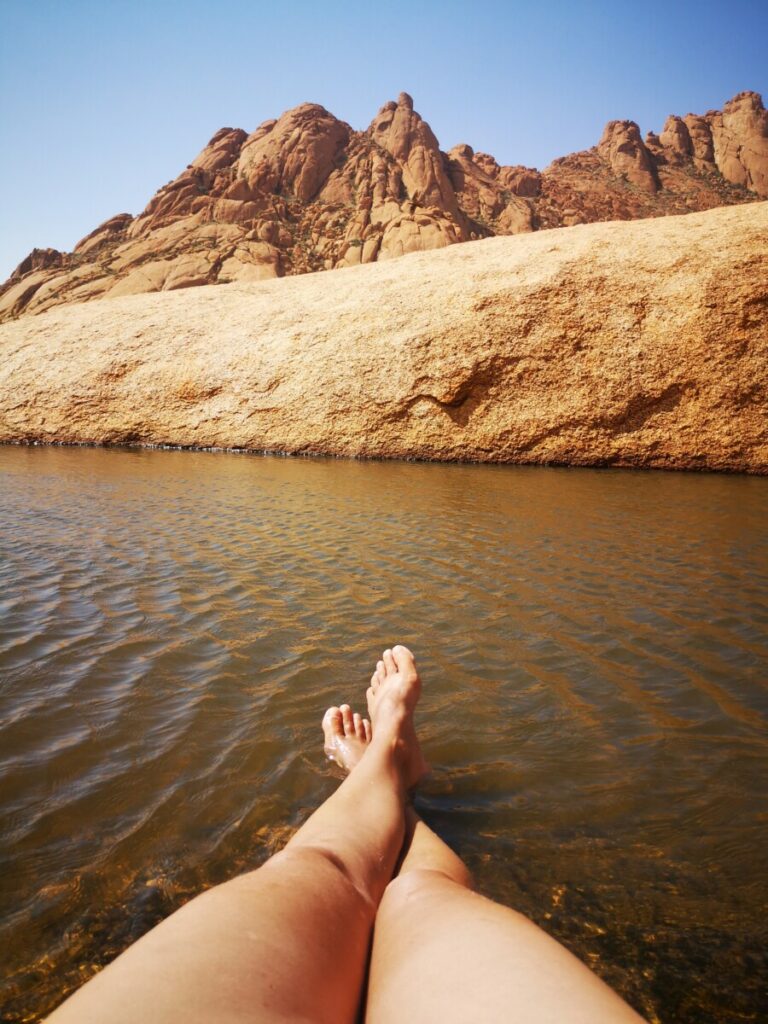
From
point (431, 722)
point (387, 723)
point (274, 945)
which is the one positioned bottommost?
point (431, 722)

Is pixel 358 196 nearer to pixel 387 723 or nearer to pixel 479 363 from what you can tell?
pixel 479 363

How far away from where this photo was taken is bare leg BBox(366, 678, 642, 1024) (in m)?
0.80

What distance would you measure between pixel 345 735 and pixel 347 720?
71mm

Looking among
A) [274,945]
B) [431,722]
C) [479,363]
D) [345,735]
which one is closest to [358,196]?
[479,363]

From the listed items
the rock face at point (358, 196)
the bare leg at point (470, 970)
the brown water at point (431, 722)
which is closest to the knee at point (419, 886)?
the bare leg at point (470, 970)

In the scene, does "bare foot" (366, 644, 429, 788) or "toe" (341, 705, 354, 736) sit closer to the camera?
"bare foot" (366, 644, 429, 788)

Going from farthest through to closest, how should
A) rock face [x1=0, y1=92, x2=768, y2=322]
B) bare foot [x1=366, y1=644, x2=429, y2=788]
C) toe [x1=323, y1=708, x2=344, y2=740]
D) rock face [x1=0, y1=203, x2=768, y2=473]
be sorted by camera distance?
rock face [x1=0, y1=92, x2=768, y2=322] → rock face [x1=0, y1=203, x2=768, y2=473] → toe [x1=323, y1=708, x2=344, y2=740] → bare foot [x1=366, y1=644, x2=429, y2=788]

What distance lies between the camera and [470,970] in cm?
89

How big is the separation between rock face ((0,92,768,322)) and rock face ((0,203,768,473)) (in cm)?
1722

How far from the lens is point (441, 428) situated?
36.0 feet

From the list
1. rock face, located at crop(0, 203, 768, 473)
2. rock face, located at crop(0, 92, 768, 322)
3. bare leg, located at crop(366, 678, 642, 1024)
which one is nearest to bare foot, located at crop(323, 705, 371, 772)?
bare leg, located at crop(366, 678, 642, 1024)

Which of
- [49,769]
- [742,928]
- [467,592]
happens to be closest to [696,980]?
[742,928]

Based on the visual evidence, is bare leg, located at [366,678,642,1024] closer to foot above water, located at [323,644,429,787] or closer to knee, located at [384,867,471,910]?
knee, located at [384,867,471,910]

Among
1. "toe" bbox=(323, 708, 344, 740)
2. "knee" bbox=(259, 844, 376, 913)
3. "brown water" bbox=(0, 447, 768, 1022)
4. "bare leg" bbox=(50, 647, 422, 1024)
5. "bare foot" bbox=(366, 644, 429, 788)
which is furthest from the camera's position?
"toe" bbox=(323, 708, 344, 740)
